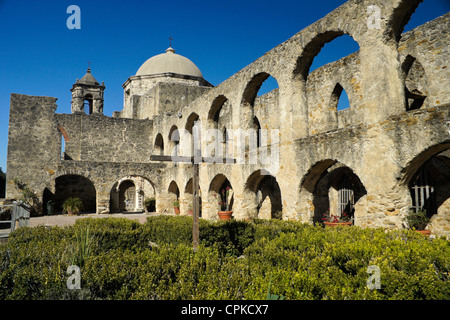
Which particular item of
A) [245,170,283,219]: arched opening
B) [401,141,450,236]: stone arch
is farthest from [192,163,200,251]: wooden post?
[245,170,283,219]: arched opening

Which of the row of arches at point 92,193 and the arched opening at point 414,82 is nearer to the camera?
the arched opening at point 414,82

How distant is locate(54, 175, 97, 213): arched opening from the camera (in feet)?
68.8

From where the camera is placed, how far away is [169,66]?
27547 millimetres

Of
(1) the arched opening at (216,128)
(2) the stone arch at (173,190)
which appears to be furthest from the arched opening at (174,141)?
(1) the arched opening at (216,128)

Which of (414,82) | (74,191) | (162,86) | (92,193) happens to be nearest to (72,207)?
(74,191)

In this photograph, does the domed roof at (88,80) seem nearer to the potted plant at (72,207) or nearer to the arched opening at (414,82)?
the potted plant at (72,207)

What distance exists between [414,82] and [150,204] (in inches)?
629

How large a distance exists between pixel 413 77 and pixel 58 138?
18.3m

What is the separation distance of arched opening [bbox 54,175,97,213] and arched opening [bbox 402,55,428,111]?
18.9 meters

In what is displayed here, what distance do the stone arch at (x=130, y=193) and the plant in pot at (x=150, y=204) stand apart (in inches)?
53.0

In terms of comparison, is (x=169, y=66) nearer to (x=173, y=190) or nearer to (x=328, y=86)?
(x=173, y=190)

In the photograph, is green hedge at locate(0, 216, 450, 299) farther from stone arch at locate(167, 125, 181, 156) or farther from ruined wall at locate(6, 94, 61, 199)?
ruined wall at locate(6, 94, 61, 199)

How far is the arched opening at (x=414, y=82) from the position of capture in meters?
10.4

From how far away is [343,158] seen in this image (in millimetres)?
7742
